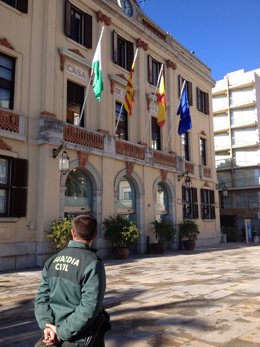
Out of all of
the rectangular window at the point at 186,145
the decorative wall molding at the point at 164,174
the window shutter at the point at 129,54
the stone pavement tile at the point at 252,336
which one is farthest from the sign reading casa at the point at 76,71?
the stone pavement tile at the point at 252,336

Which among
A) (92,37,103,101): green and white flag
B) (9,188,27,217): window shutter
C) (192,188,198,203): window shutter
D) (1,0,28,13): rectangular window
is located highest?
(1,0,28,13): rectangular window

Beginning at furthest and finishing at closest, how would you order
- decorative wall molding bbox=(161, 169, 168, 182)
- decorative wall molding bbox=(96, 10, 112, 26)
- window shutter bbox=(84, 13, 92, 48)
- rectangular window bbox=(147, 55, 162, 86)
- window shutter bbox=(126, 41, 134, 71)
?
rectangular window bbox=(147, 55, 162, 86), decorative wall molding bbox=(161, 169, 168, 182), window shutter bbox=(126, 41, 134, 71), decorative wall molding bbox=(96, 10, 112, 26), window shutter bbox=(84, 13, 92, 48)

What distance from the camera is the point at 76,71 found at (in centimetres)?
1748

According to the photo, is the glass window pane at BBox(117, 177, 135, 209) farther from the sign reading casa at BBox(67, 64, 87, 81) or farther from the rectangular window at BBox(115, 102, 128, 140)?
the sign reading casa at BBox(67, 64, 87, 81)

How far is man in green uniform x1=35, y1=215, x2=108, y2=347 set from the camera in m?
2.71

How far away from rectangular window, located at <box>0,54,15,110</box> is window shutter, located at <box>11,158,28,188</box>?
2182 millimetres

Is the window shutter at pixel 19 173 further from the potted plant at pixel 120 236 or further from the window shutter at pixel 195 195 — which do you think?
the window shutter at pixel 195 195

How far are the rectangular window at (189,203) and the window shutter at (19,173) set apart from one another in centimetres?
1232

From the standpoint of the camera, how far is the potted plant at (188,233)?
2236cm

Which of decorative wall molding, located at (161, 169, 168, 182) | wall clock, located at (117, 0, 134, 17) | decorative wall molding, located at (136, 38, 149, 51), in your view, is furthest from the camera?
decorative wall molding, located at (161, 169, 168, 182)

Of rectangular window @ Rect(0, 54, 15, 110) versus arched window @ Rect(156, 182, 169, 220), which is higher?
rectangular window @ Rect(0, 54, 15, 110)

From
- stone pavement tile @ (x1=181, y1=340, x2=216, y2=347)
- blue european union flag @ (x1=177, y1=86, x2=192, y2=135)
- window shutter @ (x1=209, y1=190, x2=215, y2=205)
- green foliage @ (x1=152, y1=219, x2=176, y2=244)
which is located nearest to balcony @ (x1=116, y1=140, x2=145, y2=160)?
blue european union flag @ (x1=177, y1=86, x2=192, y2=135)

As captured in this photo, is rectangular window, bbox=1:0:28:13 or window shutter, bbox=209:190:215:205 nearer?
rectangular window, bbox=1:0:28:13

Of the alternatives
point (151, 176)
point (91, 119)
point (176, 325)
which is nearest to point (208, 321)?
point (176, 325)
